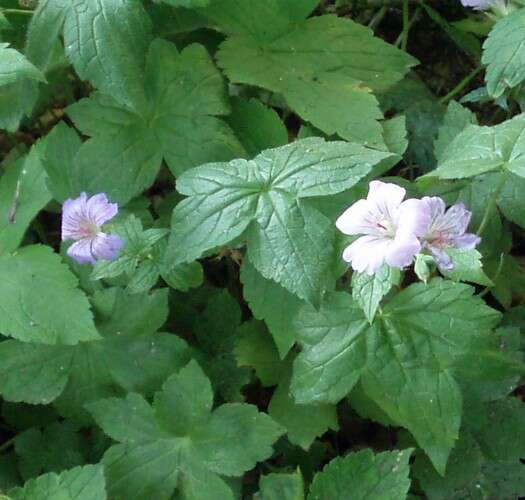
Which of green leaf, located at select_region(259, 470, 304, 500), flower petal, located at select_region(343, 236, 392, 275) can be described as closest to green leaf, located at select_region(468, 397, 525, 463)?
green leaf, located at select_region(259, 470, 304, 500)

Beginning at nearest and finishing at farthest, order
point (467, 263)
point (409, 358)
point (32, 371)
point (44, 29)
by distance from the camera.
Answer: point (467, 263)
point (409, 358)
point (44, 29)
point (32, 371)

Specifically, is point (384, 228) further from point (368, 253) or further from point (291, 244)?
point (291, 244)

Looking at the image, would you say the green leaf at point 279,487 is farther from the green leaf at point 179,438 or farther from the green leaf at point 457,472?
the green leaf at point 457,472

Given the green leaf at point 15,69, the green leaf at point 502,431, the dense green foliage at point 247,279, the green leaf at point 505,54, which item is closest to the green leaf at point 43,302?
the dense green foliage at point 247,279

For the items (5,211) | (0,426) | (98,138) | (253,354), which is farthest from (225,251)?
(0,426)

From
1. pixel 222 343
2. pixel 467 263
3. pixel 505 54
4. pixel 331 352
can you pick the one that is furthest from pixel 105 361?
pixel 505 54

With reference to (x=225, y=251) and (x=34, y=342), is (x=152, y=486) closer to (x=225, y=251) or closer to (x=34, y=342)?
(x=34, y=342)
